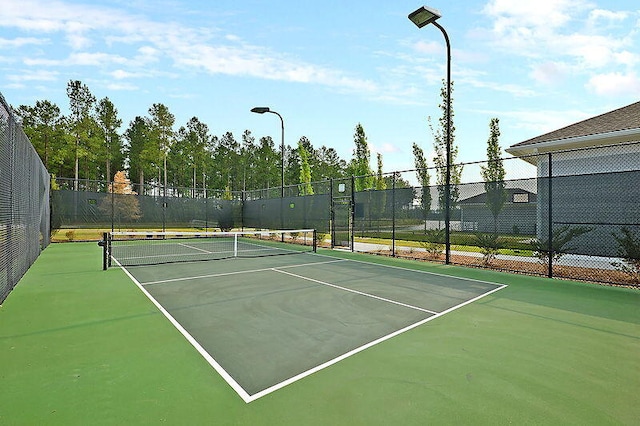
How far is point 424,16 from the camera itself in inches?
326

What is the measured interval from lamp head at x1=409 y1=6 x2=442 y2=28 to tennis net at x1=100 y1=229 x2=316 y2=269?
6682 mm

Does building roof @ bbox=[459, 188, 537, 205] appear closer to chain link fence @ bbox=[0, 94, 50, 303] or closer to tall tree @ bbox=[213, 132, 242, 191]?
chain link fence @ bbox=[0, 94, 50, 303]

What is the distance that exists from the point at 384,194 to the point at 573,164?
5.41 metres

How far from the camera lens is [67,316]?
15.3 feet

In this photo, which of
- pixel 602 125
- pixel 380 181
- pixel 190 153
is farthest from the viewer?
pixel 190 153

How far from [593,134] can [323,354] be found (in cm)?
998

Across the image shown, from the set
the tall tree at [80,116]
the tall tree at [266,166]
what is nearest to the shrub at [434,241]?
the tall tree at [80,116]

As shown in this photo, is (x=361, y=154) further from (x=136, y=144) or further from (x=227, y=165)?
(x=136, y=144)

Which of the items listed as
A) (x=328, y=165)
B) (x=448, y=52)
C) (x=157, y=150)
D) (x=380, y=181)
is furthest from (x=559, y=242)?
(x=328, y=165)

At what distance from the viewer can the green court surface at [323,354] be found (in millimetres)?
2412

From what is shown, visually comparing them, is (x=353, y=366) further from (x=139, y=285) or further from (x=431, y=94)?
(x=431, y=94)

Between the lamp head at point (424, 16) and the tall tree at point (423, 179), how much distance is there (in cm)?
368

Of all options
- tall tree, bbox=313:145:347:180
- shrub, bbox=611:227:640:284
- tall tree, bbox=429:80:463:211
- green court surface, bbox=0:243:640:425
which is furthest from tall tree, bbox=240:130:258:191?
shrub, bbox=611:227:640:284

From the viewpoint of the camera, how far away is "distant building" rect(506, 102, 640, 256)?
Answer: 7039mm
